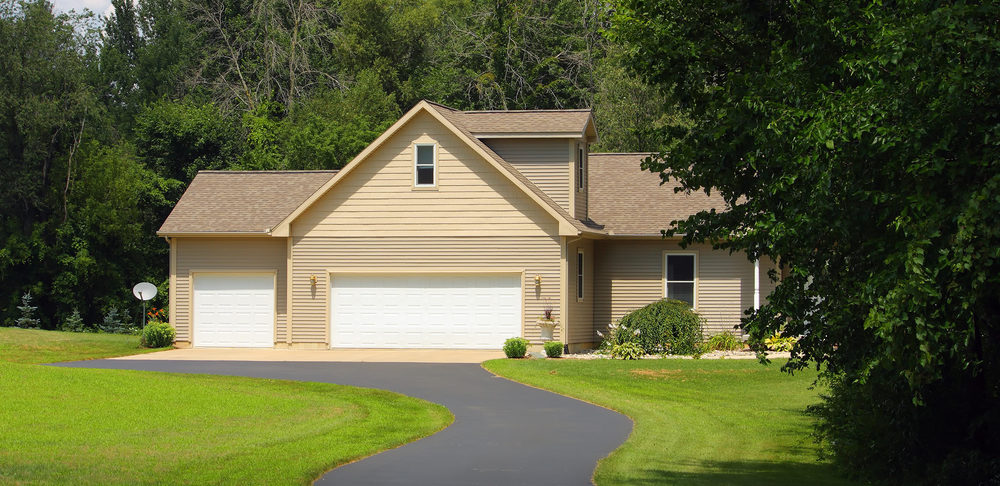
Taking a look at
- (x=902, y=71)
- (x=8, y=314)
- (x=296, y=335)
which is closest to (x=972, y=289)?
(x=902, y=71)

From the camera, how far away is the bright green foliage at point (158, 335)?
3125 centimetres

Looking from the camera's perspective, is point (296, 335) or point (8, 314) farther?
point (8, 314)

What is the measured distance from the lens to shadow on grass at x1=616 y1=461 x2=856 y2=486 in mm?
11953

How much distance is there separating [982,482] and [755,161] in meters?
3.88

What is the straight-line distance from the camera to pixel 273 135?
50.1 m

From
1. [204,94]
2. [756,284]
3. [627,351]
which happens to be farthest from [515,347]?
[204,94]

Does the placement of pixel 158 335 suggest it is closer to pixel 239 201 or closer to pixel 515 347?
pixel 239 201

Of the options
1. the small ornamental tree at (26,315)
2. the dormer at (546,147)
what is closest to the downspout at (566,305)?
the dormer at (546,147)

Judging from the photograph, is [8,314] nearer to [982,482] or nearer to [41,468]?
[41,468]

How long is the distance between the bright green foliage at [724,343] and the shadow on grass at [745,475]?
16288 millimetres

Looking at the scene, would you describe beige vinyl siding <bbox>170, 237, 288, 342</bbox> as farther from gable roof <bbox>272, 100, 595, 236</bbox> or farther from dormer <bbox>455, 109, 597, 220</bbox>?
dormer <bbox>455, 109, 597, 220</bbox>

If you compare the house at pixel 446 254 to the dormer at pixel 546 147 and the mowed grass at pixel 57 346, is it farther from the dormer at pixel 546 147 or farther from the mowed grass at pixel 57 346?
the mowed grass at pixel 57 346

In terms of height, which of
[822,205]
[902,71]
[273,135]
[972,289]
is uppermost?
[273,135]

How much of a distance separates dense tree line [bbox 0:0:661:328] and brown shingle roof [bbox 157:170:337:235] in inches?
437
